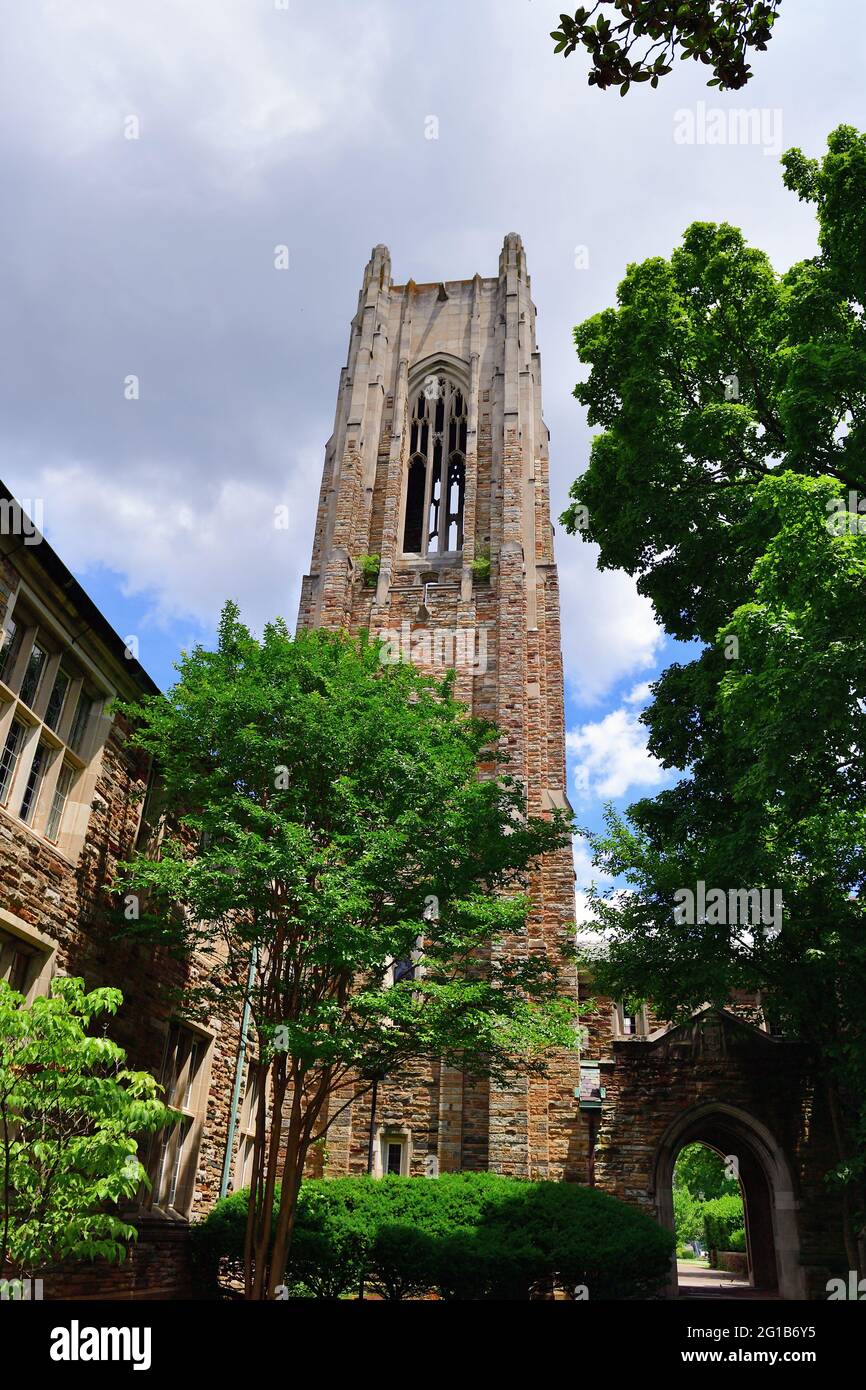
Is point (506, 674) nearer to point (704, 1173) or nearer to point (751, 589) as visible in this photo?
point (751, 589)

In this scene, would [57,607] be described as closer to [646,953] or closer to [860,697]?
[860,697]

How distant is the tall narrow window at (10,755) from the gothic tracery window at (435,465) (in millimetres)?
20857

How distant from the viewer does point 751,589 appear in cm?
1418

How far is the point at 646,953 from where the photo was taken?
16812 millimetres

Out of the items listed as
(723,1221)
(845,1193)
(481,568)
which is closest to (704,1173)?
(723,1221)

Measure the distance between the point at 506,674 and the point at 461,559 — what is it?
5.50m

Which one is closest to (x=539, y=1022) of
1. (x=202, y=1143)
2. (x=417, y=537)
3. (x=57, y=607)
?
(x=202, y=1143)

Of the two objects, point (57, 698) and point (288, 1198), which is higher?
point (57, 698)

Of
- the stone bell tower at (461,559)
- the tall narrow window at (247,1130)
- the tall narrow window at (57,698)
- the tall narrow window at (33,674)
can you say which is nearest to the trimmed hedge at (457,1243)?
the tall narrow window at (247,1130)

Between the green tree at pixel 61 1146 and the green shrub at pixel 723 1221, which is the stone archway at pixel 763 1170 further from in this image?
the green shrub at pixel 723 1221

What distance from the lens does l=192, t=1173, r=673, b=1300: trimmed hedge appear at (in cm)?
1165

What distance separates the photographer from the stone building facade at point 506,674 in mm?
18844

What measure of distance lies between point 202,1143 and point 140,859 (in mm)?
6053
